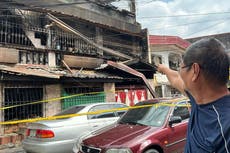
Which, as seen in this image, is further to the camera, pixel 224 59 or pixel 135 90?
pixel 135 90

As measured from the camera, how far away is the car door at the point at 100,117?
7.78 m

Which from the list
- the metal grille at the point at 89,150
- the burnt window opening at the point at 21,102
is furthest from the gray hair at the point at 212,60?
the burnt window opening at the point at 21,102

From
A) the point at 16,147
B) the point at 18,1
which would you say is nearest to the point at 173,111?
the point at 16,147

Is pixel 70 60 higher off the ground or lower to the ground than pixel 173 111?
higher

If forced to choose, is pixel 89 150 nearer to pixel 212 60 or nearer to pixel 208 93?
pixel 208 93

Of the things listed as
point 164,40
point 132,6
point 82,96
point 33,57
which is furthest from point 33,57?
point 164,40

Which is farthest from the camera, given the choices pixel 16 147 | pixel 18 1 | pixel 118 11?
pixel 118 11

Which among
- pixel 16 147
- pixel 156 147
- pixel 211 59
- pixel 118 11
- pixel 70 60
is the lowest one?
pixel 16 147

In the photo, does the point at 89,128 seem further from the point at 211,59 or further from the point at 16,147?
the point at 211,59

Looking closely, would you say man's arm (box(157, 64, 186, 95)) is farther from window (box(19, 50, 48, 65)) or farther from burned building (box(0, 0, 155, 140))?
window (box(19, 50, 48, 65))

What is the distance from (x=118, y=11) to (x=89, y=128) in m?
11.9

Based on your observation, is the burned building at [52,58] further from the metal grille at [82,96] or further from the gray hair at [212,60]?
the gray hair at [212,60]

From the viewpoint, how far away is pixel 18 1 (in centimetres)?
1219

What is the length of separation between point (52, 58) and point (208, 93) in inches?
434
